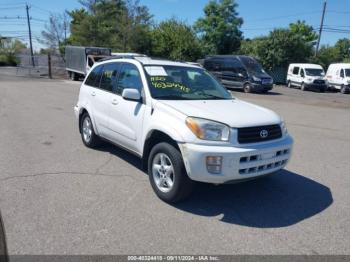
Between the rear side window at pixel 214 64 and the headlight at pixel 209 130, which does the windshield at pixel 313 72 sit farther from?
the headlight at pixel 209 130

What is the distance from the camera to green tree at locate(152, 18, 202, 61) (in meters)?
36.3

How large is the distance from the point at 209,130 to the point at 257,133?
24.7 inches

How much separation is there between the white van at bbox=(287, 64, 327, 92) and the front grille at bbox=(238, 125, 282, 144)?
24.2 meters

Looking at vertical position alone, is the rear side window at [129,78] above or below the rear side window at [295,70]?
above

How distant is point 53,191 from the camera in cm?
444

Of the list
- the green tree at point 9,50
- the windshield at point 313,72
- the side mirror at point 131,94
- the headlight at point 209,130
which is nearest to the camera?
the headlight at point 209,130

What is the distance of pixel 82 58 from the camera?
2694 cm

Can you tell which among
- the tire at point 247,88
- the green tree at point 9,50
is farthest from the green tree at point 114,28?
the green tree at point 9,50

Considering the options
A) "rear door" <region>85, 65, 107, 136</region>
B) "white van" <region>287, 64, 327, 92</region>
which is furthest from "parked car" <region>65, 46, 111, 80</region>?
"rear door" <region>85, 65, 107, 136</region>

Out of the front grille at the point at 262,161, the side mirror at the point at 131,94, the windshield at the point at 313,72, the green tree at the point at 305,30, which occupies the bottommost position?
the front grille at the point at 262,161

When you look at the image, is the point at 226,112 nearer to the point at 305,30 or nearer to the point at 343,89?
the point at 343,89

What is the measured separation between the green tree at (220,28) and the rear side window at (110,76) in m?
35.2

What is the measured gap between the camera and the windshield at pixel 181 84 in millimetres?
4738

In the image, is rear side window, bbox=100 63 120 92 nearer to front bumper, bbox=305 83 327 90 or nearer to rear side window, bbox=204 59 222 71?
rear side window, bbox=204 59 222 71
